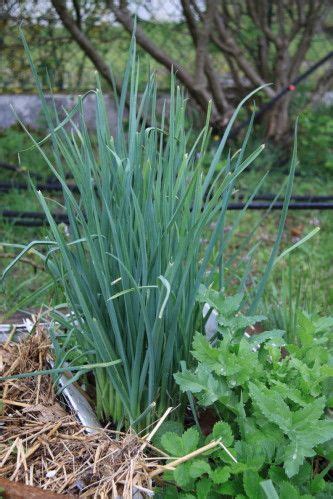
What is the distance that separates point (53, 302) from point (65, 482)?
60 cm

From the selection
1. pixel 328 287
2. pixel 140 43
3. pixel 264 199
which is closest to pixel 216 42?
pixel 140 43

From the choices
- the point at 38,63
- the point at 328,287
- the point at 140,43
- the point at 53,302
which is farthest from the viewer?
the point at 38,63

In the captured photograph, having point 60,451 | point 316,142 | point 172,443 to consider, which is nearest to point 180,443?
point 172,443

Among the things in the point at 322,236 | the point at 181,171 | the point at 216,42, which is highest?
the point at 181,171

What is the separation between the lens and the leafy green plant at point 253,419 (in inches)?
49.2

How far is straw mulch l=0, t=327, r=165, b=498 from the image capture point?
1308 mm

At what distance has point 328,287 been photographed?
3.26 m

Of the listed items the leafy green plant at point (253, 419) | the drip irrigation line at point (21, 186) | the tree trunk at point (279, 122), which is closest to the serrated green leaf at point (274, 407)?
the leafy green plant at point (253, 419)

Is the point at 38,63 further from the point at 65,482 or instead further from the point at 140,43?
the point at 65,482

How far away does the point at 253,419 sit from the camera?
1369 mm

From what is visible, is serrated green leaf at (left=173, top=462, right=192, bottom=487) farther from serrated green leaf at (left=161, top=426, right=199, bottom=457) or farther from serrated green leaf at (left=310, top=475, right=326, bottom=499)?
serrated green leaf at (left=310, top=475, right=326, bottom=499)

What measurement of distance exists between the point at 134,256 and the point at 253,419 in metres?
0.40

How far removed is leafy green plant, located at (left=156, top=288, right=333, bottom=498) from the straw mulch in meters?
0.08

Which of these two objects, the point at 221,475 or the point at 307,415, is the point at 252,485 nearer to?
the point at 221,475
